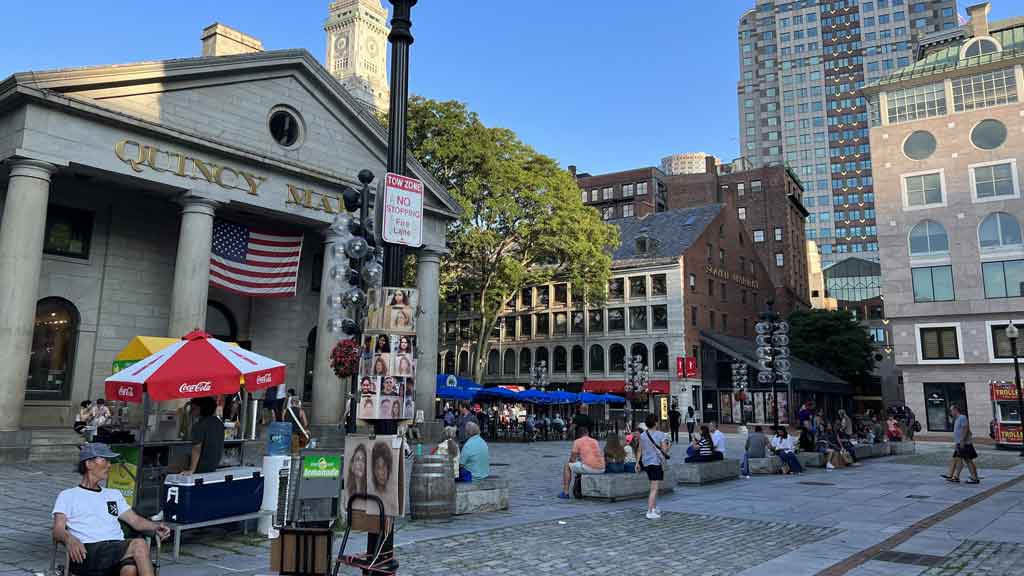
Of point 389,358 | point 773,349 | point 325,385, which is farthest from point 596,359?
point 389,358

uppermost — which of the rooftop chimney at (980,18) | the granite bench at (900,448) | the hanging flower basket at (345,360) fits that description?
the rooftop chimney at (980,18)

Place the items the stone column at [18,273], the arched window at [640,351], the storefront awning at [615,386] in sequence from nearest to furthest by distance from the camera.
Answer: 1. the stone column at [18,273]
2. the storefront awning at [615,386]
3. the arched window at [640,351]

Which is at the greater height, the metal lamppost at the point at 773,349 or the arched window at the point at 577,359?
the arched window at the point at 577,359

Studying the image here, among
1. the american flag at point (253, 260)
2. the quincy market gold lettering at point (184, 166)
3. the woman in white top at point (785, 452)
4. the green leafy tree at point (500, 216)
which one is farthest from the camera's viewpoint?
the green leafy tree at point (500, 216)

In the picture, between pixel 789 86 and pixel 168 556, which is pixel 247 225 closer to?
pixel 168 556

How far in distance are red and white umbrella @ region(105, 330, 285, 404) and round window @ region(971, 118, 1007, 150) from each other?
48343 millimetres

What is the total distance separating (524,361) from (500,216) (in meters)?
24.1

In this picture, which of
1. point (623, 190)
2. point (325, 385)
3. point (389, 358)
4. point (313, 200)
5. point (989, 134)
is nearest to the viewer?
point (389, 358)

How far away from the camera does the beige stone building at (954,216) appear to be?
42031 millimetres

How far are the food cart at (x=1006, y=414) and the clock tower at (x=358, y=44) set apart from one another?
157 meters

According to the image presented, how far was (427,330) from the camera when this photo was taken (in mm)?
29328

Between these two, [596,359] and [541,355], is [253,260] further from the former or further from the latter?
[541,355]

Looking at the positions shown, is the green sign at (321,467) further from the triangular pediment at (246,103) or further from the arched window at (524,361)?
the arched window at (524,361)

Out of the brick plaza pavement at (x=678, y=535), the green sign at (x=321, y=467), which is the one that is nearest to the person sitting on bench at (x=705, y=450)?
the brick plaza pavement at (x=678, y=535)
